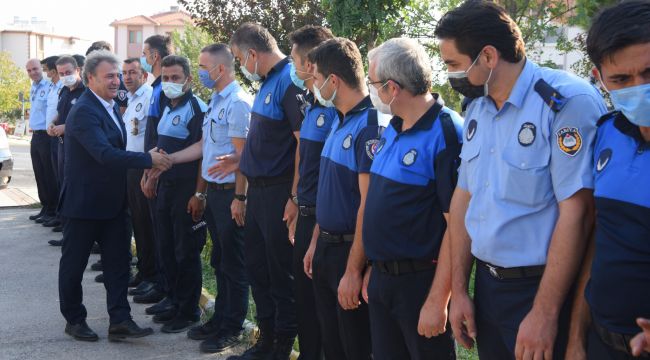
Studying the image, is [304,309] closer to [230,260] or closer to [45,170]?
[230,260]

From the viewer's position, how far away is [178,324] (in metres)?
6.32

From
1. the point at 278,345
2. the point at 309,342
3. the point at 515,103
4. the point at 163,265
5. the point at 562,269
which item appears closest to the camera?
the point at 562,269

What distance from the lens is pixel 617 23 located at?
234 cm

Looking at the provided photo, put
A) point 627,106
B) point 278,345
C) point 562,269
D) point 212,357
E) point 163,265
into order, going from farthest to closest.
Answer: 1. point 163,265
2. point 212,357
3. point 278,345
4. point 562,269
5. point 627,106

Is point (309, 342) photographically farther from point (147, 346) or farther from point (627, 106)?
point (627, 106)

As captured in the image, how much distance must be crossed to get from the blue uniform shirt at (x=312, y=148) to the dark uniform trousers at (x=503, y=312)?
5.54ft

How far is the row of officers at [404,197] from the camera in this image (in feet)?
7.88

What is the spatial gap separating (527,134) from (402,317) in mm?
1123

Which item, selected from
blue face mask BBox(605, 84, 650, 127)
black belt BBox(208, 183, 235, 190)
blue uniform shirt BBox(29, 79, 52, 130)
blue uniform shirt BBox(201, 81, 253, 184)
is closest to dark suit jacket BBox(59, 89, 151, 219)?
blue uniform shirt BBox(201, 81, 253, 184)

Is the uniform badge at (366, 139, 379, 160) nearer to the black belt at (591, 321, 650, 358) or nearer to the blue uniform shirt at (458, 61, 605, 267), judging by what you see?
the blue uniform shirt at (458, 61, 605, 267)

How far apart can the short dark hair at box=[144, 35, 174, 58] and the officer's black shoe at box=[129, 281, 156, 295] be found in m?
2.44

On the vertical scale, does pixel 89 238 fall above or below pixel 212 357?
above

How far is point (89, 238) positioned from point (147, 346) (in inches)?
40.2

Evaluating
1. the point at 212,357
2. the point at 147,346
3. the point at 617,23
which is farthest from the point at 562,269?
the point at 147,346
